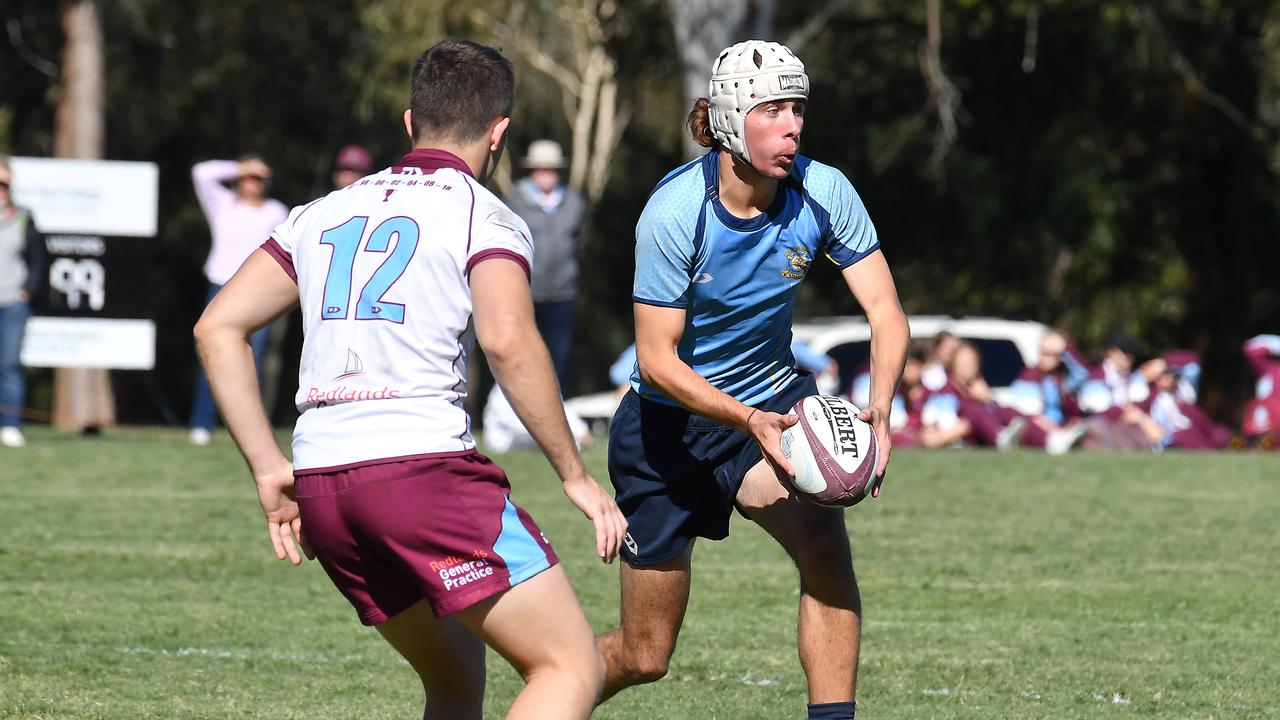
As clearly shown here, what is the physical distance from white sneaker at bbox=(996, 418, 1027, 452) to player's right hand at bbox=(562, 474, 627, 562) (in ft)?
48.4

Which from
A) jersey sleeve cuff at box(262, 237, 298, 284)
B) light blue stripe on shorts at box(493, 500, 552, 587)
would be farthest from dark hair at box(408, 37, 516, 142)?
light blue stripe on shorts at box(493, 500, 552, 587)

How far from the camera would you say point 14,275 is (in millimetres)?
15133

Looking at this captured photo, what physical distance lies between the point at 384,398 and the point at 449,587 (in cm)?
42

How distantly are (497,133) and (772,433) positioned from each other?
1.45m

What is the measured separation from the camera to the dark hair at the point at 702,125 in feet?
19.1

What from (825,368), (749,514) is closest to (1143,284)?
(825,368)

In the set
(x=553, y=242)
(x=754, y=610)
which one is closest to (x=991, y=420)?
(x=553, y=242)

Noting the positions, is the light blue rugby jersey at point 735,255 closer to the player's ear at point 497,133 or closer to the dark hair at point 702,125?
the dark hair at point 702,125

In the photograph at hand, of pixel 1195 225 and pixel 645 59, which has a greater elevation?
pixel 645 59

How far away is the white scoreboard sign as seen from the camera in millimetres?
18156

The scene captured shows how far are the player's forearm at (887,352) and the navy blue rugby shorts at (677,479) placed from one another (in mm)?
410

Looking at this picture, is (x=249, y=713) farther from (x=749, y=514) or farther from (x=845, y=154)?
(x=845, y=154)

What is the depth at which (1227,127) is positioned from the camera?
2912 centimetres

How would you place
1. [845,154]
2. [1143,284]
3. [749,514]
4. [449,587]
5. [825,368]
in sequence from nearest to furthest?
[449,587] → [749,514] → [825,368] → [845,154] → [1143,284]
